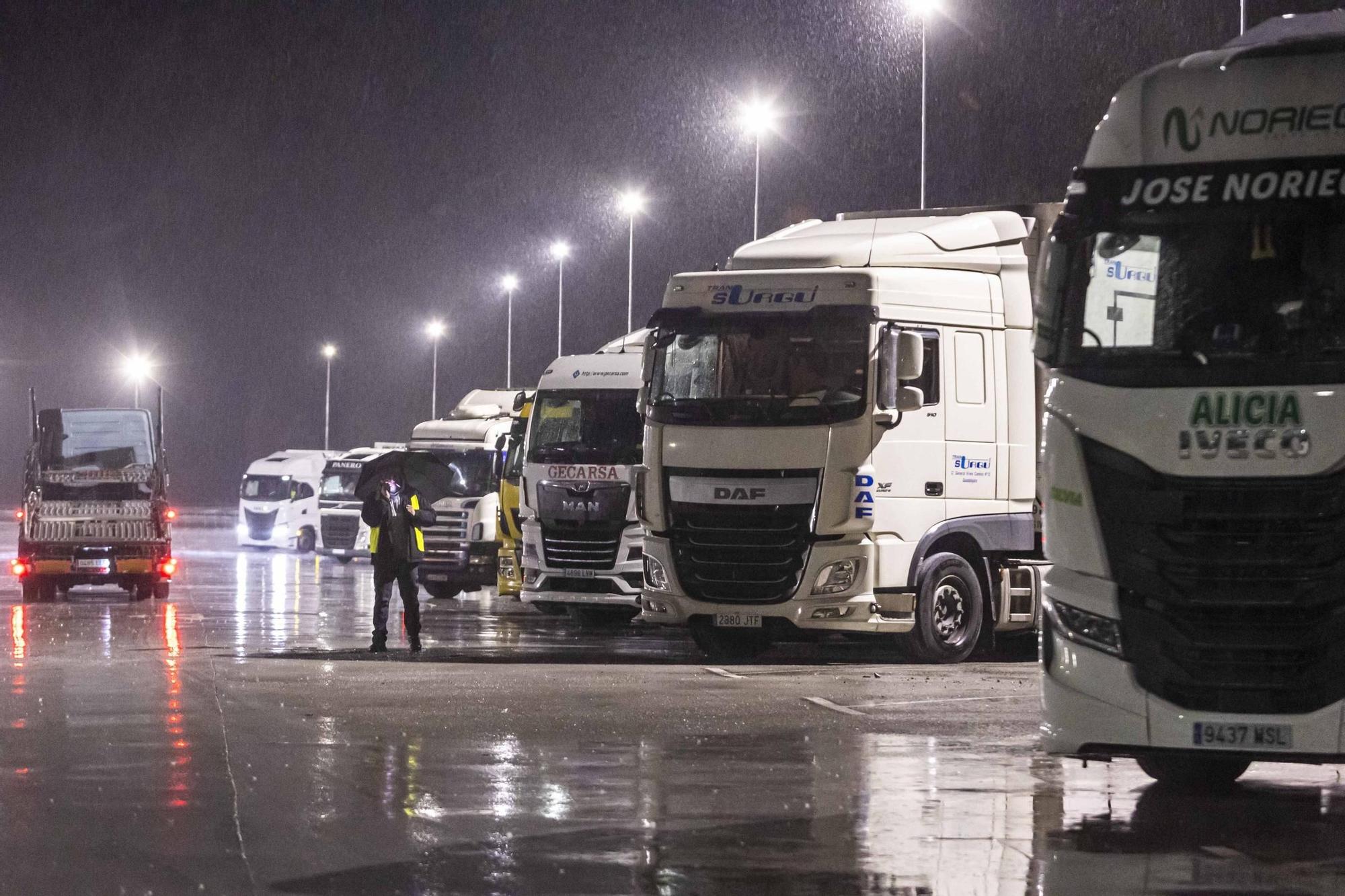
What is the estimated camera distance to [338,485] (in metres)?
46.7

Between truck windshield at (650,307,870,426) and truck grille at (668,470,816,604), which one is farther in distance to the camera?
truck grille at (668,470,816,604)

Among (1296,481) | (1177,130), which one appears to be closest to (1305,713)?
(1296,481)

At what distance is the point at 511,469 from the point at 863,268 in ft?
30.8

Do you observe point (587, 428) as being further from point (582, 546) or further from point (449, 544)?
point (449, 544)

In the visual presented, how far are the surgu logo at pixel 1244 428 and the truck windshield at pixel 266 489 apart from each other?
1902 inches

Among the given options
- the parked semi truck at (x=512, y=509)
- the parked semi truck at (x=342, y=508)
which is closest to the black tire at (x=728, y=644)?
the parked semi truck at (x=512, y=509)

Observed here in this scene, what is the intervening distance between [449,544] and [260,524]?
1040 inches

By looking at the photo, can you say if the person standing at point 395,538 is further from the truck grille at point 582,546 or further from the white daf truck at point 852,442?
the truck grille at point 582,546

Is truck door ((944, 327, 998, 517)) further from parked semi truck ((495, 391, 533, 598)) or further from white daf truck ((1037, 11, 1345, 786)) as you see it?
white daf truck ((1037, 11, 1345, 786))

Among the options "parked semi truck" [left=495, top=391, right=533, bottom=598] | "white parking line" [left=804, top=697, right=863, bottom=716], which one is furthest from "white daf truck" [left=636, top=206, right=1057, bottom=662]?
"parked semi truck" [left=495, top=391, right=533, bottom=598]

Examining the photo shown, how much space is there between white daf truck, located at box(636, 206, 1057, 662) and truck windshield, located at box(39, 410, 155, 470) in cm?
1544

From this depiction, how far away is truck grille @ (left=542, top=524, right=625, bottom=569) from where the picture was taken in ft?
77.8

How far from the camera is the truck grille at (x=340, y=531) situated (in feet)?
154

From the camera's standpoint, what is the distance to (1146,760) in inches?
443
